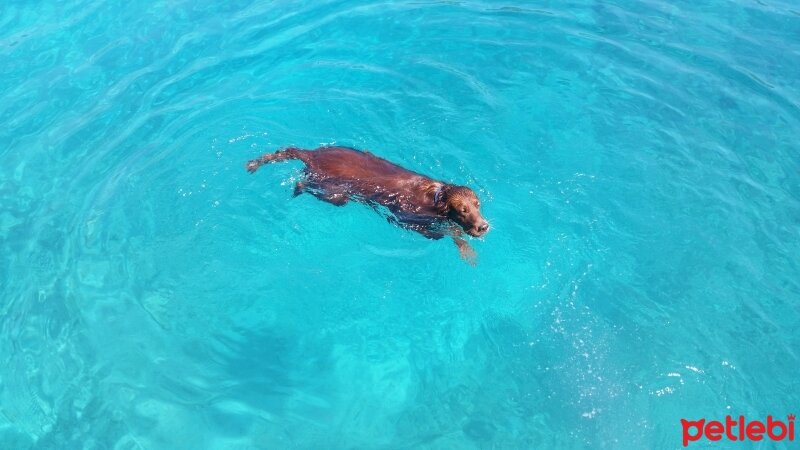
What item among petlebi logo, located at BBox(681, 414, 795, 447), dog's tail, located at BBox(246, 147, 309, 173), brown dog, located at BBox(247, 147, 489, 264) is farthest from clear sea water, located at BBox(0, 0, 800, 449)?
brown dog, located at BBox(247, 147, 489, 264)

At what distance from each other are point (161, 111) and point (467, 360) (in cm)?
862

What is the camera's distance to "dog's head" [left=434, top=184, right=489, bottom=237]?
786 centimetres

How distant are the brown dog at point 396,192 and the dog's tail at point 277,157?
3 cm

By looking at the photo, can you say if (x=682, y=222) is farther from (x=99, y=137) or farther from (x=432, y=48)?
(x=99, y=137)

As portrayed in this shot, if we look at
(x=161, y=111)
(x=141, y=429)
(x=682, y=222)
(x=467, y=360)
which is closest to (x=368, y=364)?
(x=467, y=360)

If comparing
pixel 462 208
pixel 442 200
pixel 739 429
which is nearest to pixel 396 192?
pixel 442 200

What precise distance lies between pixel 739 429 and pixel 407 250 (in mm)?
5053

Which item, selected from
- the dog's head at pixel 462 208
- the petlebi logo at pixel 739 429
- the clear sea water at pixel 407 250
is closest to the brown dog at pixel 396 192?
the dog's head at pixel 462 208

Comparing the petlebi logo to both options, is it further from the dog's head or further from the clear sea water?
the dog's head

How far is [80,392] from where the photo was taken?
311 inches

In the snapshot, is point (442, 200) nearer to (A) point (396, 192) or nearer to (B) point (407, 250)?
(A) point (396, 192)

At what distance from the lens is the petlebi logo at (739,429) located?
22.9 ft

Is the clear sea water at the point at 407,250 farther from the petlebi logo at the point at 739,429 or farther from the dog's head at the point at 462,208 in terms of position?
the dog's head at the point at 462,208

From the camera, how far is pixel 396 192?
860 cm
